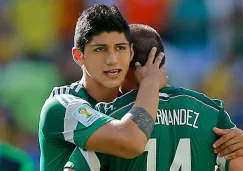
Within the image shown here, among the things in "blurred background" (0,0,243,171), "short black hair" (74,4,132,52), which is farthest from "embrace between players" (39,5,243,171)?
"blurred background" (0,0,243,171)

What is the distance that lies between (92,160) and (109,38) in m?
0.71

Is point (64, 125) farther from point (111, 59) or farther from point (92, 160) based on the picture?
point (111, 59)

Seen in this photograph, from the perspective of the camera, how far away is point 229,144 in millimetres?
3611

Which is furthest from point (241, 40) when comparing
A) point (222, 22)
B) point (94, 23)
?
point (94, 23)

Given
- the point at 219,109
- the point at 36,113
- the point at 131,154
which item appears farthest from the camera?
the point at 36,113

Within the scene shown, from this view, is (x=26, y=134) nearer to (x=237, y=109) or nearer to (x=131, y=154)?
(x=237, y=109)

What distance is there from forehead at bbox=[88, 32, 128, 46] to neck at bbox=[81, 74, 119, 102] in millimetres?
259

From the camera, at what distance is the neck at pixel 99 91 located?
3926 mm

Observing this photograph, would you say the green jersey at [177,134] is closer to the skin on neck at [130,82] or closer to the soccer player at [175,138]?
the soccer player at [175,138]

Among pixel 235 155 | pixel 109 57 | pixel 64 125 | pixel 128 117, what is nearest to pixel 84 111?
pixel 64 125

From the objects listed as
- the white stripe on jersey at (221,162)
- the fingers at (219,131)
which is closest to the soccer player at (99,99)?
the fingers at (219,131)

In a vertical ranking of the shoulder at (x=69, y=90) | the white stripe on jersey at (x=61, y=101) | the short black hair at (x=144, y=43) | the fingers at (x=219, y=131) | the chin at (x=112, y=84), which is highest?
the short black hair at (x=144, y=43)

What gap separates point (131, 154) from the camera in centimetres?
339

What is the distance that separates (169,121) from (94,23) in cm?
73
